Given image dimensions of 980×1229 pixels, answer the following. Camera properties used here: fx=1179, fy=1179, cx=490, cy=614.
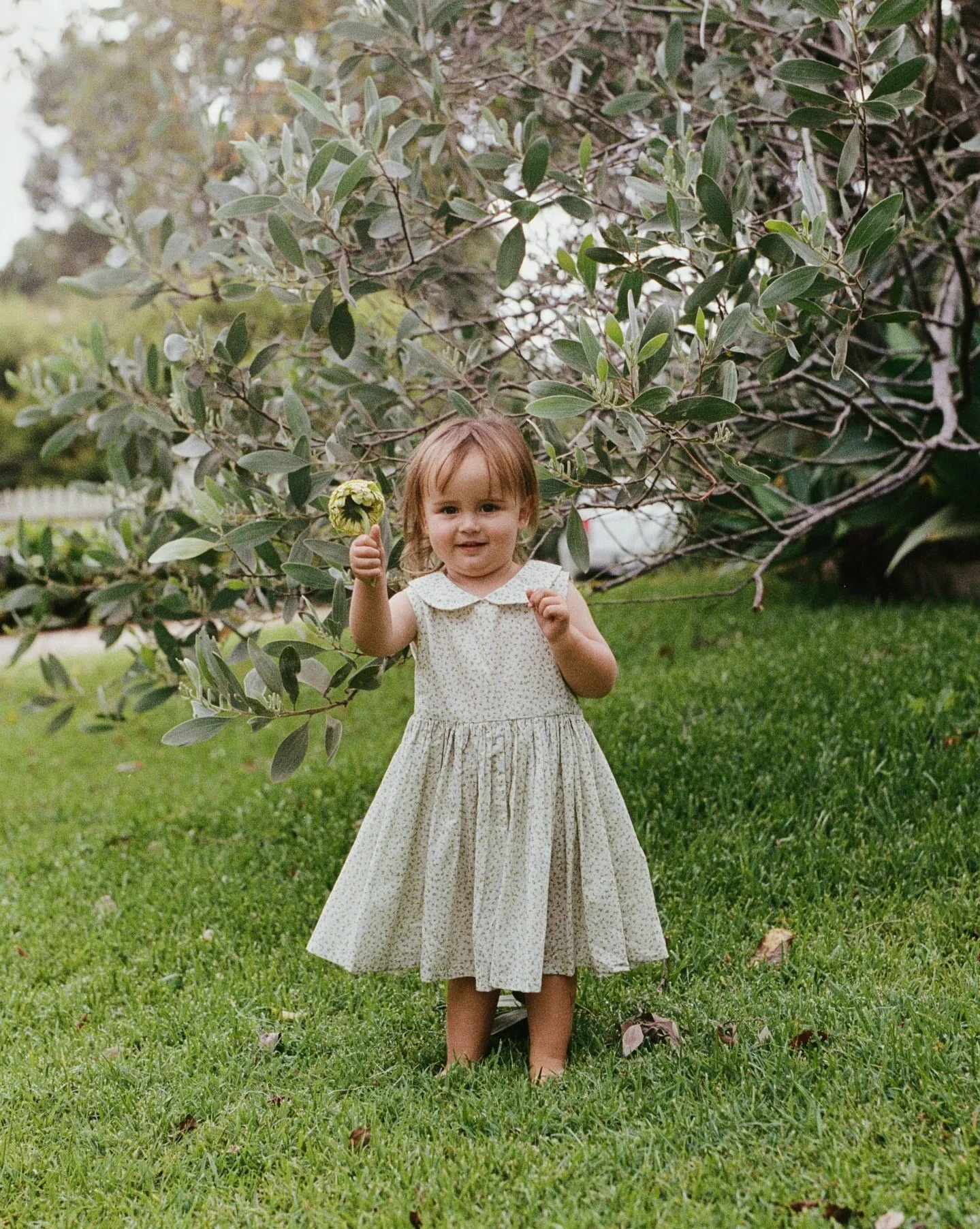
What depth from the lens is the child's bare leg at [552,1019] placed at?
8.17ft

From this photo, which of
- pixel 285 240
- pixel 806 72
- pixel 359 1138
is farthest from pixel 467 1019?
pixel 806 72

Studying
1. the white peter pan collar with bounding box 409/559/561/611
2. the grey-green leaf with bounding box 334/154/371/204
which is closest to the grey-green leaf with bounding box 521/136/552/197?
the grey-green leaf with bounding box 334/154/371/204

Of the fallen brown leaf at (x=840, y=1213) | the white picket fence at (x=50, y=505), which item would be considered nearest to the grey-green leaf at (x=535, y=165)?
the fallen brown leaf at (x=840, y=1213)

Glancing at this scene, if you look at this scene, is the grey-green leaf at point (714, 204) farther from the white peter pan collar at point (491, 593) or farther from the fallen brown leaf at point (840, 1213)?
the fallen brown leaf at point (840, 1213)

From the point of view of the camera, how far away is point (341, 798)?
4520 millimetres

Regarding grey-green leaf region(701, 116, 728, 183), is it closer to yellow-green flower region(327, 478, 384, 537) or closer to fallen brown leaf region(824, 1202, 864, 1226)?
yellow-green flower region(327, 478, 384, 537)

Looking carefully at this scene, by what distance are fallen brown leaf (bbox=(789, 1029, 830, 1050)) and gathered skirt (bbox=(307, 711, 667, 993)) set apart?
1.06 feet

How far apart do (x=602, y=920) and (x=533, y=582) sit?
2.35ft

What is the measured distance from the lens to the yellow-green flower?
2.41m

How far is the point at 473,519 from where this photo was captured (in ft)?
7.98

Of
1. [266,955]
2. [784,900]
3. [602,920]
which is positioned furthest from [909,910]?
[266,955]

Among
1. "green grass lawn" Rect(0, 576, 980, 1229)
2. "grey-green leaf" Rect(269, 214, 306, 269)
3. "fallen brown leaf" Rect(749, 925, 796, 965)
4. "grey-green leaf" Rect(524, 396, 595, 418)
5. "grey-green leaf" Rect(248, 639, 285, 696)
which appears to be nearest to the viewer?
"green grass lawn" Rect(0, 576, 980, 1229)

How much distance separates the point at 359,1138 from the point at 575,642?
3.44ft

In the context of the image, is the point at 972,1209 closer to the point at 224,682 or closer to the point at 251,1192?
the point at 251,1192
